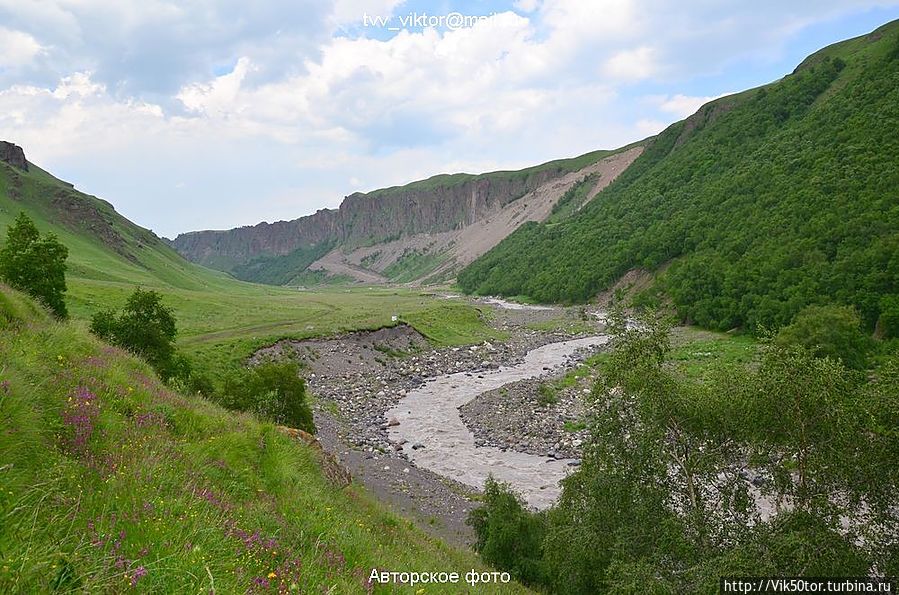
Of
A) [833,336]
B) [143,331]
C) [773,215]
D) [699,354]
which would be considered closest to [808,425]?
[143,331]

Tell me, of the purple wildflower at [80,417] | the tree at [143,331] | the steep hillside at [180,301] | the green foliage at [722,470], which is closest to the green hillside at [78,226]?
the steep hillside at [180,301]

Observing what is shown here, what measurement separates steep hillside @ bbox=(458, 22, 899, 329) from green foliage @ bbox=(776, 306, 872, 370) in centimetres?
1333

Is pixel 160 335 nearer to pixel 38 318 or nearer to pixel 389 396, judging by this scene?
pixel 38 318

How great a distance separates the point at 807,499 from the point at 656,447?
3719 mm

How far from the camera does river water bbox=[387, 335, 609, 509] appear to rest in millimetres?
30531

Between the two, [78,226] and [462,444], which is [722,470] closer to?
[462,444]

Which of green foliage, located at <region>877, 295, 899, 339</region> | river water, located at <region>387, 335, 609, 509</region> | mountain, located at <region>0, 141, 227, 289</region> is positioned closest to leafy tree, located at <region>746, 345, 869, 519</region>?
river water, located at <region>387, 335, 609, 509</region>

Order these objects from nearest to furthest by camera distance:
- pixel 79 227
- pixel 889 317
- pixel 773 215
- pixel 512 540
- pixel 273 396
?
1. pixel 512 540
2. pixel 273 396
3. pixel 889 317
4. pixel 773 215
5. pixel 79 227

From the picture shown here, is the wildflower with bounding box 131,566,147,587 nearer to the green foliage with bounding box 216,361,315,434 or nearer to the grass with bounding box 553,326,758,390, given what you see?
the green foliage with bounding box 216,361,315,434

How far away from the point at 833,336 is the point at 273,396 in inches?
1989

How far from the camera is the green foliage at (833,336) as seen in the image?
46156 mm

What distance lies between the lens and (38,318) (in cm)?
1634

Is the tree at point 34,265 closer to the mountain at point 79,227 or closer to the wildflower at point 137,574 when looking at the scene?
the wildflower at point 137,574

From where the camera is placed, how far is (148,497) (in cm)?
695
